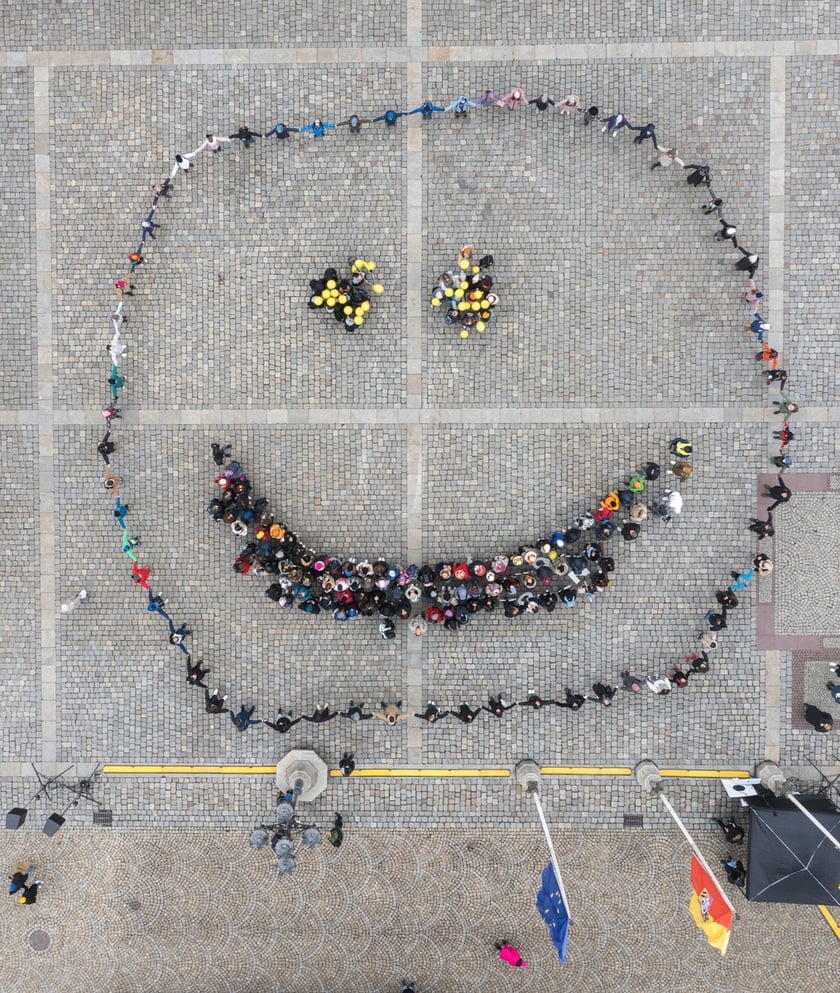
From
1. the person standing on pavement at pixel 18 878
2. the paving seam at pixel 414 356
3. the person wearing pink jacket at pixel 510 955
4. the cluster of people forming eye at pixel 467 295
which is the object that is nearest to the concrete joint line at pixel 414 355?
the paving seam at pixel 414 356

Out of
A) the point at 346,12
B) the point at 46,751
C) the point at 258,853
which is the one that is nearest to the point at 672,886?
the point at 258,853

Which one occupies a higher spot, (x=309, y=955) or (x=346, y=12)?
(x=346, y=12)

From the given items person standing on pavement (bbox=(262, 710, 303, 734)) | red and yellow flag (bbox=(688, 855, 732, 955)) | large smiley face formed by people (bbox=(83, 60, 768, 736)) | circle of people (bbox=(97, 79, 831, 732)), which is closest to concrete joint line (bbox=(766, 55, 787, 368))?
circle of people (bbox=(97, 79, 831, 732))

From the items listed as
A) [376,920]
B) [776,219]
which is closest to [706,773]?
[376,920]

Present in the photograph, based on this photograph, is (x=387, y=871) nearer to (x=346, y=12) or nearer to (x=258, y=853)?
(x=258, y=853)

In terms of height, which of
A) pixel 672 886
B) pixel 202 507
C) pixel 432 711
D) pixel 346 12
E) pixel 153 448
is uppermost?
pixel 346 12

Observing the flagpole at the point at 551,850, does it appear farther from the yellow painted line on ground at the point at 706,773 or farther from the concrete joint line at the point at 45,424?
the concrete joint line at the point at 45,424
